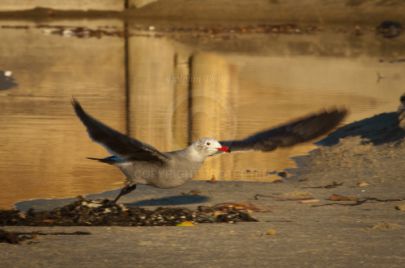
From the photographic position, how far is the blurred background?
1519 centimetres

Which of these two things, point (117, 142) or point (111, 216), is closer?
point (111, 216)

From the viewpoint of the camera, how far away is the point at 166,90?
2456cm

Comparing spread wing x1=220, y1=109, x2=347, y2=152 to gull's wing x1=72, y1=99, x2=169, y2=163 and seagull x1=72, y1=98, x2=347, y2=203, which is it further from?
gull's wing x1=72, y1=99, x2=169, y2=163

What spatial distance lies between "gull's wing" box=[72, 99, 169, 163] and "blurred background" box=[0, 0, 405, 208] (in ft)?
5.75

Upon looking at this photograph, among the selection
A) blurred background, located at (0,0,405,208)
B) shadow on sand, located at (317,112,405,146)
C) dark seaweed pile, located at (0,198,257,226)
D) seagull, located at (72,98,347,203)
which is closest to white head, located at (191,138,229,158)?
seagull, located at (72,98,347,203)

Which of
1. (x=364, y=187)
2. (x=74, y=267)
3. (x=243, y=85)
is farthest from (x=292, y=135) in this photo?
(x=243, y=85)

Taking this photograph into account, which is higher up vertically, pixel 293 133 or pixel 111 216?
pixel 293 133

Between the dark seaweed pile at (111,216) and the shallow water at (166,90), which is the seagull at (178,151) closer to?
the dark seaweed pile at (111,216)

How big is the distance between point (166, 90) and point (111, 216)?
569 inches

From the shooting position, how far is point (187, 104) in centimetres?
2191

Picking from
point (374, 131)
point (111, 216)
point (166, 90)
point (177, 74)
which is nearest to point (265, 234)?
point (111, 216)

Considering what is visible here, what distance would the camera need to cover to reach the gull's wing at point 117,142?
404 inches

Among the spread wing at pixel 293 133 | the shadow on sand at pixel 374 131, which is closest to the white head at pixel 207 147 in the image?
the spread wing at pixel 293 133

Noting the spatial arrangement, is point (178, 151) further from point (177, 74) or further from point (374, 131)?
point (177, 74)
